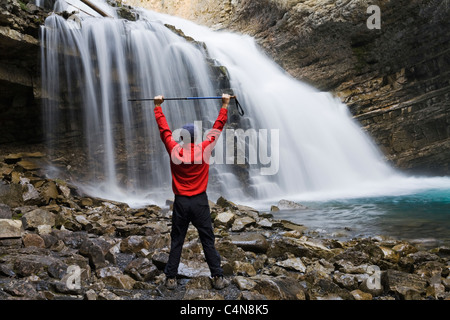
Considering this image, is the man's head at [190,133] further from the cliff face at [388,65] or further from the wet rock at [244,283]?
the cliff face at [388,65]

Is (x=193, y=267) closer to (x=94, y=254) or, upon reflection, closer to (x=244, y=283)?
(x=244, y=283)

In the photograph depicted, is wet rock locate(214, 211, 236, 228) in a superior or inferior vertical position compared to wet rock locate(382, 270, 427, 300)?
superior

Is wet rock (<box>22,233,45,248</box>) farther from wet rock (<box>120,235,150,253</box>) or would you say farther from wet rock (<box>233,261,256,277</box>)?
wet rock (<box>233,261,256,277</box>)

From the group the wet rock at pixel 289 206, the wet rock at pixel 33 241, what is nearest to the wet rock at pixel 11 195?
the wet rock at pixel 33 241

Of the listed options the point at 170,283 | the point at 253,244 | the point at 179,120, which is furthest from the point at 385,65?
the point at 170,283

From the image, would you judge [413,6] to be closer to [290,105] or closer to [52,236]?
[290,105]

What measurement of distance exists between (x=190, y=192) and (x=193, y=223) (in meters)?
0.32

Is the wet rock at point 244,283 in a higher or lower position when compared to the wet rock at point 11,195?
lower

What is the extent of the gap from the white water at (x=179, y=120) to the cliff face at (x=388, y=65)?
3.56 feet

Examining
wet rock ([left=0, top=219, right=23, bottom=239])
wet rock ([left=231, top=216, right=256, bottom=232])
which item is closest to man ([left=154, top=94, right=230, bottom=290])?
wet rock ([left=0, top=219, right=23, bottom=239])

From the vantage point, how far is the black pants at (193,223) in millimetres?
3180

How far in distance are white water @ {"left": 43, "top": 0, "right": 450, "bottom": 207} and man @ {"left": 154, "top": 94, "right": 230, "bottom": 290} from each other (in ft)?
24.7

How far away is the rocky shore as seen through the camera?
120 inches

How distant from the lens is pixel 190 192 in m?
3.17
